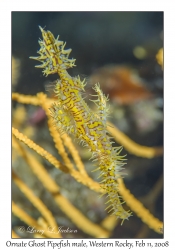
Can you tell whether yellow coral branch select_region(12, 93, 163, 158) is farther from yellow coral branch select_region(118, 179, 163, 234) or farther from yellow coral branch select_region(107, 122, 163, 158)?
yellow coral branch select_region(118, 179, 163, 234)

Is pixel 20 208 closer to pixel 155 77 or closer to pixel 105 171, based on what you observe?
pixel 105 171

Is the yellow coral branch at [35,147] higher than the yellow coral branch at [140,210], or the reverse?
the yellow coral branch at [35,147]

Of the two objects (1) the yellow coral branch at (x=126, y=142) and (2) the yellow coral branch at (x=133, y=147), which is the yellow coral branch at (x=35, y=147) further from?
(2) the yellow coral branch at (x=133, y=147)

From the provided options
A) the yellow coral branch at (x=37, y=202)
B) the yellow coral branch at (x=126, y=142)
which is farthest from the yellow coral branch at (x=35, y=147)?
the yellow coral branch at (x=37, y=202)

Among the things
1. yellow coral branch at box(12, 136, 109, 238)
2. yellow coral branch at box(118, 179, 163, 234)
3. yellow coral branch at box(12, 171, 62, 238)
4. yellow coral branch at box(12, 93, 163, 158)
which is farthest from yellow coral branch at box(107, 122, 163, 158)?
yellow coral branch at box(12, 171, 62, 238)
